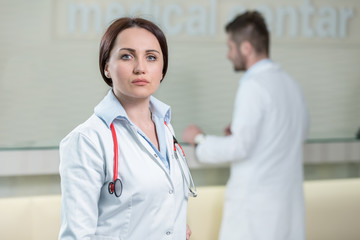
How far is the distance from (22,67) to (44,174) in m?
0.55

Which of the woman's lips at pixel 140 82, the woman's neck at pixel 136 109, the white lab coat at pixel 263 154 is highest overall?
the woman's lips at pixel 140 82

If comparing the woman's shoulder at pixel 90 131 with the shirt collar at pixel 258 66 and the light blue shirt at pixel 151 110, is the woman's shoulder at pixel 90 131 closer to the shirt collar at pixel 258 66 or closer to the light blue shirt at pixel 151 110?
the light blue shirt at pixel 151 110

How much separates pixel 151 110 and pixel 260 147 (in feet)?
3.09

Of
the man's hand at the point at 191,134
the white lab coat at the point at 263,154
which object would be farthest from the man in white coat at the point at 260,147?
the man's hand at the point at 191,134

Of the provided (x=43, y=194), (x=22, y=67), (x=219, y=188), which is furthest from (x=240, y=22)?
(x=43, y=194)

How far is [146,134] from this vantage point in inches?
42.8

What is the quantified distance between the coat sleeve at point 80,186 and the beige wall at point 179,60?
1.54 m

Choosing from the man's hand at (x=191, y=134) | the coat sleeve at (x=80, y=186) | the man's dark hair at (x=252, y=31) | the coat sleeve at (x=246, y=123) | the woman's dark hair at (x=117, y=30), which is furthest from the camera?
the man's hand at (x=191, y=134)

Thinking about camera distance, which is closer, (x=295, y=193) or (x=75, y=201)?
(x=75, y=201)

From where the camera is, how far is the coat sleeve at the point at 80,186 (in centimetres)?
93

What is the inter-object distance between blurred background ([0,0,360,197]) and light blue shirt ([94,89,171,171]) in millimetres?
1277

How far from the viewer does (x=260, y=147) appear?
1999mm

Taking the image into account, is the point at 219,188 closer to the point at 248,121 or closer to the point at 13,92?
the point at 248,121

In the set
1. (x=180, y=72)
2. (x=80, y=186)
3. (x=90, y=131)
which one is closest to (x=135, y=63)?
(x=90, y=131)
